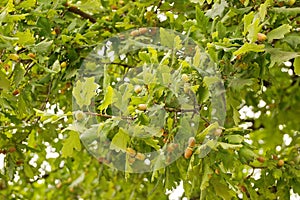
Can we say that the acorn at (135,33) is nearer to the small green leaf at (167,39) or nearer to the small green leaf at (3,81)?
the small green leaf at (167,39)

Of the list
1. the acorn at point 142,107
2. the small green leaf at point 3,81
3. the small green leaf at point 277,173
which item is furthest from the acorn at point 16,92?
the small green leaf at point 277,173

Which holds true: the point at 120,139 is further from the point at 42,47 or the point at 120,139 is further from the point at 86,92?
the point at 42,47

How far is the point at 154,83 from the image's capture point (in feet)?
5.03

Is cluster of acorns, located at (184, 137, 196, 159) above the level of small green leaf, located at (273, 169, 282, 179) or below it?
above

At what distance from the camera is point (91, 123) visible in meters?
1.60

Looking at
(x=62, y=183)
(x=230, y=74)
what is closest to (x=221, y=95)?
(x=230, y=74)

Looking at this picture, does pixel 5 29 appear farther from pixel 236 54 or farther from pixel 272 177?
pixel 272 177

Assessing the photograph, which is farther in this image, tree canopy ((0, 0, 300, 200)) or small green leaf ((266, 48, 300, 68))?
small green leaf ((266, 48, 300, 68))

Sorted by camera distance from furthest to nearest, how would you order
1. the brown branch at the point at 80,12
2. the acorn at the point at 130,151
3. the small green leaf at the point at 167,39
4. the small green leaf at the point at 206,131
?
the brown branch at the point at 80,12 → the small green leaf at the point at 167,39 → the acorn at the point at 130,151 → the small green leaf at the point at 206,131

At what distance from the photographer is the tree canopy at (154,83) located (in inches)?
61.0

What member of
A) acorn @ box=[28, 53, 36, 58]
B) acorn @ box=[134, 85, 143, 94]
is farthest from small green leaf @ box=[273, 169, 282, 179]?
acorn @ box=[28, 53, 36, 58]

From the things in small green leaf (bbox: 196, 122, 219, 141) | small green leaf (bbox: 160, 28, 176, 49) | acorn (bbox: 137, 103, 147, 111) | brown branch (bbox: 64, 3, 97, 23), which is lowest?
brown branch (bbox: 64, 3, 97, 23)

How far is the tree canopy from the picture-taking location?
61.0 inches

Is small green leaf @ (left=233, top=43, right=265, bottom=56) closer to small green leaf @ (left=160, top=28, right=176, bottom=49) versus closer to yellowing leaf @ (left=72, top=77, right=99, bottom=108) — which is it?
small green leaf @ (left=160, top=28, right=176, bottom=49)
